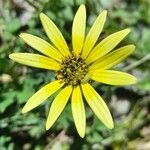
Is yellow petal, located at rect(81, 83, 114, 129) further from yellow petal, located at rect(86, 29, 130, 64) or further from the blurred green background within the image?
the blurred green background

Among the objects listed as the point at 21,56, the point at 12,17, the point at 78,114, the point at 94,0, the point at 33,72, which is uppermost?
the point at 12,17

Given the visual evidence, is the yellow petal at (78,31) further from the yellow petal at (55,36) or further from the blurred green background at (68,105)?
the blurred green background at (68,105)

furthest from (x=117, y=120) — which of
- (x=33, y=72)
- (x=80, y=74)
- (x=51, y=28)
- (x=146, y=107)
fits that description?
(x=51, y=28)

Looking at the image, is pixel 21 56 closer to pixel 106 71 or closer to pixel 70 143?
pixel 106 71

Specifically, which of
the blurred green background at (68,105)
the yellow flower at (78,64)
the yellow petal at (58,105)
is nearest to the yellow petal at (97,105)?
the yellow flower at (78,64)

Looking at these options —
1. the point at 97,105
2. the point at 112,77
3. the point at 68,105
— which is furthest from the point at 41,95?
the point at 68,105

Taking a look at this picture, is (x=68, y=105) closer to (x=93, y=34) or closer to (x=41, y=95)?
(x=41, y=95)

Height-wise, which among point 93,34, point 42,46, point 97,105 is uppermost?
point 42,46
